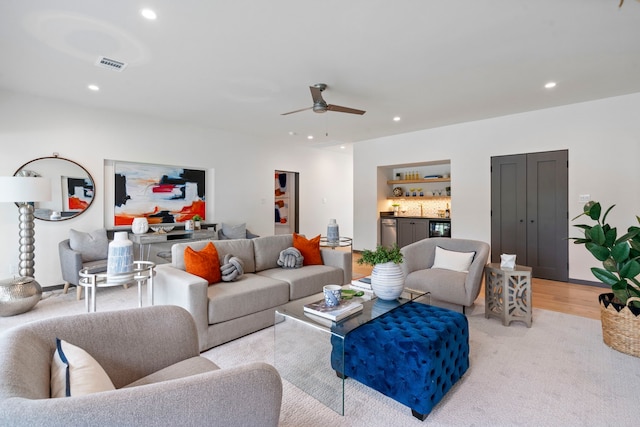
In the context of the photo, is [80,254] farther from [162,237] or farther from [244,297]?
[244,297]

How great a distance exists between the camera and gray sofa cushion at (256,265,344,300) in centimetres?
325

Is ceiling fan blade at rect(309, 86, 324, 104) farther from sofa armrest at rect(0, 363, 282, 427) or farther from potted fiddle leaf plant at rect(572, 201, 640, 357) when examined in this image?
sofa armrest at rect(0, 363, 282, 427)

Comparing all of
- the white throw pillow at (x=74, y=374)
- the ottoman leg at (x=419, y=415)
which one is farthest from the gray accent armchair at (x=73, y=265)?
the ottoman leg at (x=419, y=415)

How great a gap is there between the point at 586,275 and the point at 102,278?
19.6ft

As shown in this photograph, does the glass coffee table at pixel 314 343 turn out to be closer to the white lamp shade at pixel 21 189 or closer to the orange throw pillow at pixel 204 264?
the orange throw pillow at pixel 204 264

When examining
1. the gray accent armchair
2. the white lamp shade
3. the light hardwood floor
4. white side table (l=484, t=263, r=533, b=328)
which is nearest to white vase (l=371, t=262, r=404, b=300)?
white side table (l=484, t=263, r=533, b=328)

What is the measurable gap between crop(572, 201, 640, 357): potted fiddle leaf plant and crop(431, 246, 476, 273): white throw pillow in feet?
3.58

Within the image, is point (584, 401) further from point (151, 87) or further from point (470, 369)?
point (151, 87)

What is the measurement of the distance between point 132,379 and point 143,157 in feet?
15.3

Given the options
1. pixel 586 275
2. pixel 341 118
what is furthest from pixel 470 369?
pixel 341 118

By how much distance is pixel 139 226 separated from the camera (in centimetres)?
496

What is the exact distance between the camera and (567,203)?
15.6 feet

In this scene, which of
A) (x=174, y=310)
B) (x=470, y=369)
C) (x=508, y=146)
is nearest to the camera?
(x=174, y=310)

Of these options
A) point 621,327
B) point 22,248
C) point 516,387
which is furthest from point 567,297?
point 22,248
